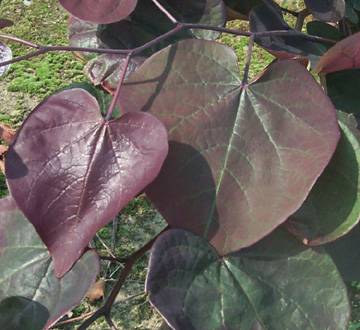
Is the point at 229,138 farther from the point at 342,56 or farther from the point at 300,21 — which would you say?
the point at 300,21

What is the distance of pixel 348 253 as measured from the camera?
25.5 inches

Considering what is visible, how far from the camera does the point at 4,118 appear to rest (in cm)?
202

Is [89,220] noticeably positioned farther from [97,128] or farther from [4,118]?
[4,118]

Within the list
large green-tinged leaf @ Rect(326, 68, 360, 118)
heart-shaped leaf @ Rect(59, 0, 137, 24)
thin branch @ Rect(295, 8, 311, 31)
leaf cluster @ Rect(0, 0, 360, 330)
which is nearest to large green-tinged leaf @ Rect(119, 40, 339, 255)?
leaf cluster @ Rect(0, 0, 360, 330)

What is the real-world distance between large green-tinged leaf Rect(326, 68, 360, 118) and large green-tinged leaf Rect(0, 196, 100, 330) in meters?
0.40

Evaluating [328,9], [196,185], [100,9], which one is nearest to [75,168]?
[196,185]

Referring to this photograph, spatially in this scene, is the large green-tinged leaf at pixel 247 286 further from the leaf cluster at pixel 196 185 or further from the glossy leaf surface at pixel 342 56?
the glossy leaf surface at pixel 342 56

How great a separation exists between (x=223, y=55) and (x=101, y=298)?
3.94 ft

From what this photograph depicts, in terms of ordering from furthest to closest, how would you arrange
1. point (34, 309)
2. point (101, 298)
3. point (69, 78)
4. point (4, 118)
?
point (69, 78)
point (4, 118)
point (101, 298)
point (34, 309)

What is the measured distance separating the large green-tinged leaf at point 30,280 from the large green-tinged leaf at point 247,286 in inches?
3.4

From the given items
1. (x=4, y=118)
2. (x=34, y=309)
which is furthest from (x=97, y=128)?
(x=4, y=118)

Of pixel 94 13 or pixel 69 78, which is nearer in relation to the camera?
pixel 94 13

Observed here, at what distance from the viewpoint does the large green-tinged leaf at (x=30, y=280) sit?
1.72ft

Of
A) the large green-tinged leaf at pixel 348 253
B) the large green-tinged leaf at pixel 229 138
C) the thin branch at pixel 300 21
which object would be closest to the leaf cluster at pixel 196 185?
the large green-tinged leaf at pixel 229 138
